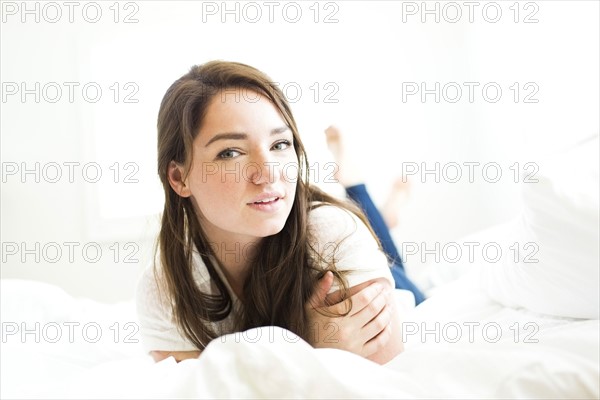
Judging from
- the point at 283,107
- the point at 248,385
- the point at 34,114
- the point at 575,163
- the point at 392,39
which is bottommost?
the point at 248,385

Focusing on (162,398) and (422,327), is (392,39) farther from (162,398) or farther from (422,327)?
(162,398)

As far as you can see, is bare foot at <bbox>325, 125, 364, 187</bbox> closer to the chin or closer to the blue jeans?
the blue jeans

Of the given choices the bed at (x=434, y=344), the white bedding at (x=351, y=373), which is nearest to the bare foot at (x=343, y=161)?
the bed at (x=434, y=344)

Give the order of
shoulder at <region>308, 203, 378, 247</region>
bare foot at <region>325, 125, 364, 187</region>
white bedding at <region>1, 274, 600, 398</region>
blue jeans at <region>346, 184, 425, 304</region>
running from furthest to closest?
bare foot at <region>325, 125, 364, 187</region> → blue jeans at <region>346, 184, 425, 304</region> → shoulder at <region>308, 203, 378, 247</region> → white bedding at <region>1, 274, 600, 398</region>

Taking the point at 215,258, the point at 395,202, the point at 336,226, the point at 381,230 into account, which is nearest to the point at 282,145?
the point at 336,226

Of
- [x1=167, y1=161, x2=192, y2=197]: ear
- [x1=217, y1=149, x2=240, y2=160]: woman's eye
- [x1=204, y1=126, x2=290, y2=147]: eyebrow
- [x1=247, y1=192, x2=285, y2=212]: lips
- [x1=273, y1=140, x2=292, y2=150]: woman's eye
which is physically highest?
[x1=204, y1=126, x2=290, y2=147]: eyebrow

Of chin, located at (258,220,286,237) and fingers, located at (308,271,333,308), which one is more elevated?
chin, located at (258,220,286,237)

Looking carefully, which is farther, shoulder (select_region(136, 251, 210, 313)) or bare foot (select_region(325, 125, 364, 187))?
bare foot (select_region(325, 125, 364, 187))

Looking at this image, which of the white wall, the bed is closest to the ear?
the bed

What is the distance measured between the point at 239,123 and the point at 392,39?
1.94m

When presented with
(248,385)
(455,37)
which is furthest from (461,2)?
(248,385)

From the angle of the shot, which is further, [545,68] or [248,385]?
[545,68]

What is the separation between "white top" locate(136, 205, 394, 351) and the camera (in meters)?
1.12

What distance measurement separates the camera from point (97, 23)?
8.39 ft
